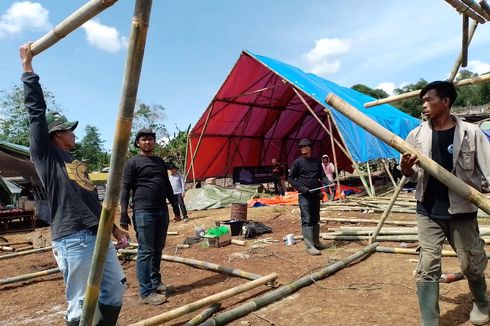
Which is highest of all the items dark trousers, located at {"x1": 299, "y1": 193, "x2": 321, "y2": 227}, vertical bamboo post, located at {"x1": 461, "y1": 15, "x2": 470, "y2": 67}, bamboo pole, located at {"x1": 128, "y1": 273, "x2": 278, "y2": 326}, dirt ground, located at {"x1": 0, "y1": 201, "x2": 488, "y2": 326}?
vertical bamboo post, located at {"x1": 461, "y1": 15, "x2": 470, "y2": 67}

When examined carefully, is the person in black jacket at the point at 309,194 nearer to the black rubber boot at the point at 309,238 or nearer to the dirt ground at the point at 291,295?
the black rubber boot at the point at 309,238

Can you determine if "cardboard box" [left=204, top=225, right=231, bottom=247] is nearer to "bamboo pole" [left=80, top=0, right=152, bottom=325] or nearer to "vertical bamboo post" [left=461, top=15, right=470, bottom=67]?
"vertical bamboo post" [left=461, top=15, right=470, bottom=67]

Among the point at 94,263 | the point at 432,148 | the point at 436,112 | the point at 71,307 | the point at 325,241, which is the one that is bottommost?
the point at 325,241

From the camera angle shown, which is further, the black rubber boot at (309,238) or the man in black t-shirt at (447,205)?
the black rubber boot at (309,238)

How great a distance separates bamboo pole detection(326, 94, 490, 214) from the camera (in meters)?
2.29

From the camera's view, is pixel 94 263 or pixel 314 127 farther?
Result: pixel 314 127

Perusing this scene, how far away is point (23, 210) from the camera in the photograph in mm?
11398

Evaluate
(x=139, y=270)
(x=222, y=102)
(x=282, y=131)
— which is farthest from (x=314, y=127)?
(x=139, y=270)

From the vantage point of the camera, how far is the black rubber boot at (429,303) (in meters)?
2.79

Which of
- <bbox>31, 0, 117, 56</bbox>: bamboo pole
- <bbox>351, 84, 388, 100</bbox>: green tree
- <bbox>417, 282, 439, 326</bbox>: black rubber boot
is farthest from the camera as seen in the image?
<bbox>351, 84, 388, 100</bbox>: green tree

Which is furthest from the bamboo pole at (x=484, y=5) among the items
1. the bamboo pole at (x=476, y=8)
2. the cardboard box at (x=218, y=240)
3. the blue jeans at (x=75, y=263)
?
the cardboard box at (x=218, y=240)

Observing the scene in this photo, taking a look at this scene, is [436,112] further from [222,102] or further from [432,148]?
[222,102]

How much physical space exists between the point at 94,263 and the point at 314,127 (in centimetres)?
1984

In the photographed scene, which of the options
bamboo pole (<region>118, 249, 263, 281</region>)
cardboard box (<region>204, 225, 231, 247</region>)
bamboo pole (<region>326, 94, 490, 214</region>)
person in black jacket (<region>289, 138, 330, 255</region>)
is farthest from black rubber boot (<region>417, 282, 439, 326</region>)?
cardboard box (<region>204, 225, 231, 247</region>)
